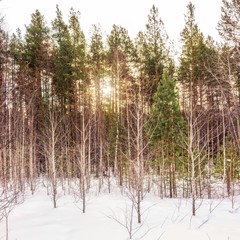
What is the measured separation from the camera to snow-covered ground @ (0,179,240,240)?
24.0 ft

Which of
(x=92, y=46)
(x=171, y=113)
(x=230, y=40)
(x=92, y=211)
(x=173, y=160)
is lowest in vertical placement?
(x=92, y=211)

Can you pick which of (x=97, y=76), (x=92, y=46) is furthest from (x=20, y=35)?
(x=97, y=76)

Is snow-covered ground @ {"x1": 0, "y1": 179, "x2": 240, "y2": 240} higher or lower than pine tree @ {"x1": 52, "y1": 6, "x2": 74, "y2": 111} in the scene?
lower

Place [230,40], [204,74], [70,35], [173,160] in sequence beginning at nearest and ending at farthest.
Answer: [230,40]
[173,160]
[204,74]
[70,35]

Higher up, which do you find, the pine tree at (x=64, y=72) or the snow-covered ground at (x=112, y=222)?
the pine tree at (x=64, y=72)

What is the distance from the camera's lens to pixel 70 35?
2308 cm

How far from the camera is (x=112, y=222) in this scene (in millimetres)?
8617

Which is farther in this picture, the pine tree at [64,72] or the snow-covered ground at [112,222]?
the pine tree at [64,72]

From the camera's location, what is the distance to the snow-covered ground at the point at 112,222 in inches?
288

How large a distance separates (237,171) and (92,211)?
32.1ft

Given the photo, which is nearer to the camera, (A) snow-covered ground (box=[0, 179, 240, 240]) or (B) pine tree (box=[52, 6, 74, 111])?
(A) snow-covered ground (box=[0, 179, 240, 240])

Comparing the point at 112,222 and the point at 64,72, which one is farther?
the point at 64,72

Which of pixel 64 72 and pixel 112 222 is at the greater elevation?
pixel 64 72

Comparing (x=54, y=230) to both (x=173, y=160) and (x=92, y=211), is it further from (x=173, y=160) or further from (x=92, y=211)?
(x=173, y=160)
